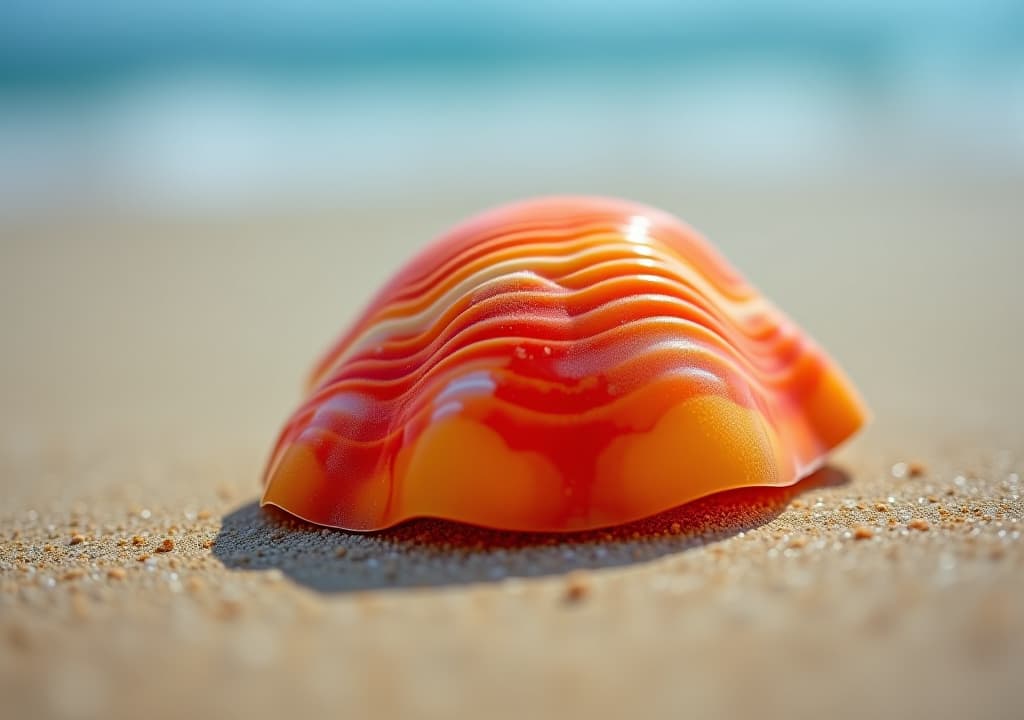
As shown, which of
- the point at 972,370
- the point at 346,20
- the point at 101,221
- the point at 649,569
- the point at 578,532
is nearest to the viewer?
the point at 649,569

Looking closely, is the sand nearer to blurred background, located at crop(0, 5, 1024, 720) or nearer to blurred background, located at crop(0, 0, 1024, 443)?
blurred background, located at crop(0, 5, 1024, 720)

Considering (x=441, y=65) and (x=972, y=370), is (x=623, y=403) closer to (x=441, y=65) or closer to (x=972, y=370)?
(x=972, y=370)

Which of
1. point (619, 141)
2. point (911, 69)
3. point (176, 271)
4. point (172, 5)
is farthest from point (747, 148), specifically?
point (172, 5)

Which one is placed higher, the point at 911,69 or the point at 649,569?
the point at 911,69

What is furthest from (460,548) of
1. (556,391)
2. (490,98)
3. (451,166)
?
(490,98)

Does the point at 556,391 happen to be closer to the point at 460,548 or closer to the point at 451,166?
the point at 460,548

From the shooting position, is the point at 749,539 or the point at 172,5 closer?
the point at 749,539
